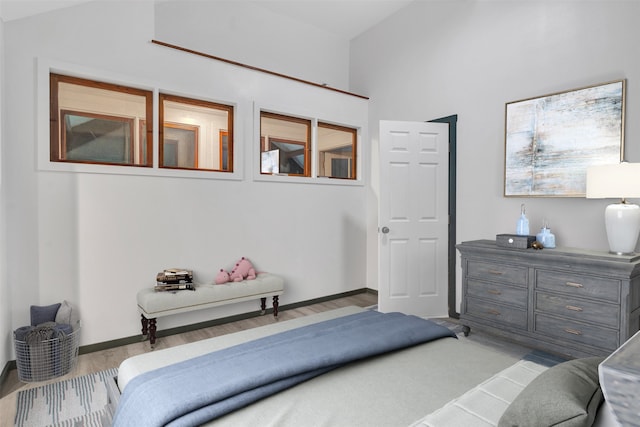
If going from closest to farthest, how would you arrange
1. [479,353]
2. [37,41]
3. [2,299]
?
[479,353], [2,299], [37,41]

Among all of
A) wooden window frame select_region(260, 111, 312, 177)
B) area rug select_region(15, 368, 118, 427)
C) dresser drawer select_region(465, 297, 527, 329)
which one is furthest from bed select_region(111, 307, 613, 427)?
wooden window frame select_region(260, 111, 312, 177)

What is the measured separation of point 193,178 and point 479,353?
284cm

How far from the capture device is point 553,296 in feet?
8.68

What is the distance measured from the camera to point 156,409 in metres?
1.14

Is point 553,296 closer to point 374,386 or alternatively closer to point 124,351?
point 374,386

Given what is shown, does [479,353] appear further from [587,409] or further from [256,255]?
[256,255]

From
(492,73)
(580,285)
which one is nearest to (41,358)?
(580,285)

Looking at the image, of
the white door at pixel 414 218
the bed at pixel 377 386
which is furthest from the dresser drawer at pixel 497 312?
the bed at pixel 377 386

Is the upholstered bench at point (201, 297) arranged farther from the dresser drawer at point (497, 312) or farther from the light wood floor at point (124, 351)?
the dresser drawer at point (497, 312)

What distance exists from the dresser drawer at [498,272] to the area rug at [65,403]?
2937mm

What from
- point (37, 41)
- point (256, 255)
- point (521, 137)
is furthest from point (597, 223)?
point (37, 41)

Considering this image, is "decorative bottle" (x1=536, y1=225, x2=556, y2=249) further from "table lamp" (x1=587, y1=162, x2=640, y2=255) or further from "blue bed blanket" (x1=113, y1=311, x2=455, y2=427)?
"blue bed blanket" (x1=113, y1=311, x2=455, y2=427)

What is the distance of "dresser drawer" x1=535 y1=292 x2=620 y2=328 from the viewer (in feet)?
7.74

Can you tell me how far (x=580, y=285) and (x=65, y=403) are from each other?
3.52 m
